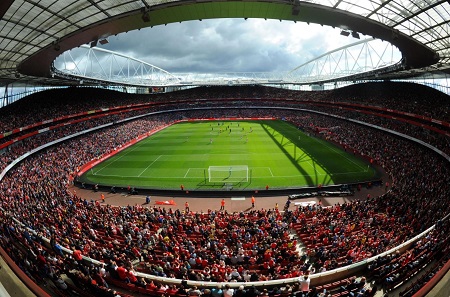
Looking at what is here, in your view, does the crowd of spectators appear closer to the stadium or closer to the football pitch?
the stadium

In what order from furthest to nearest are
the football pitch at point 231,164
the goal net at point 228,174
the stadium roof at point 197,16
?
the goal net at point 228,174
the football pitch at point 231,164
the stadium roof at point 197,16

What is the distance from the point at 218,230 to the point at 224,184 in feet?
44.5

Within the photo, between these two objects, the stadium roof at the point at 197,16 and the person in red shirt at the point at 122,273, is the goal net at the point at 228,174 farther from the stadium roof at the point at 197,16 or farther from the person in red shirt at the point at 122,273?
the person in red shirt at the point at 122,273

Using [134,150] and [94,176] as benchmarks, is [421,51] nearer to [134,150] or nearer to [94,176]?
[94,176]

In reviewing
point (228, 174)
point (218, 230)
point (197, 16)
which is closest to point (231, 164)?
point (228, 174)

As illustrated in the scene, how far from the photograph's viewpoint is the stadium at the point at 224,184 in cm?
1197

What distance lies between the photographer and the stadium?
39.3 ft

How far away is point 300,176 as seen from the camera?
33062mm

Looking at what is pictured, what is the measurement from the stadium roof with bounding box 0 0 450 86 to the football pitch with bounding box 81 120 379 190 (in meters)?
15.4

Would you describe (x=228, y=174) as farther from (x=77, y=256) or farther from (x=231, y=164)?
(x=77, y=256)

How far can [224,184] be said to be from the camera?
3123 cm

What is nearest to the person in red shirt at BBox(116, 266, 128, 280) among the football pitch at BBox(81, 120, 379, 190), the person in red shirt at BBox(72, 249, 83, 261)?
the person in red shirt at BBox(72, 249, 83, 261)

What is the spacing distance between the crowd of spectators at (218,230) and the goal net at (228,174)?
10.8 metres

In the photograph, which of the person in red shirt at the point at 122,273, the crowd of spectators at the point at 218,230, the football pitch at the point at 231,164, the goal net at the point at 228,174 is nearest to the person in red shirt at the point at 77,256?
Answer: the crowd of spectators at the point at 218,230
